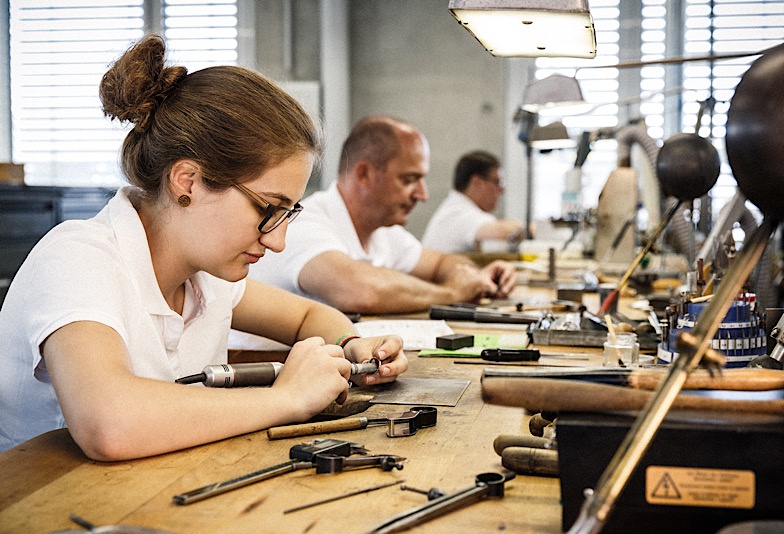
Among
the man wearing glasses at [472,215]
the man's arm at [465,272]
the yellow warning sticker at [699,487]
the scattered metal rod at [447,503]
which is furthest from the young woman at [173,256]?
the man wearing glasses at [472,215]

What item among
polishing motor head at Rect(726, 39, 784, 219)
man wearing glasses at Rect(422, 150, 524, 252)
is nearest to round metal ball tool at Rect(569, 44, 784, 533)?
polishing motor head at Rect(726, 39, 784, 219)

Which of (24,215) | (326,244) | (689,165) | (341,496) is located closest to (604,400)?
(341,496)

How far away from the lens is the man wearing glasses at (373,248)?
8.93 ft

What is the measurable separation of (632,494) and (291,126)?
0.94 metres

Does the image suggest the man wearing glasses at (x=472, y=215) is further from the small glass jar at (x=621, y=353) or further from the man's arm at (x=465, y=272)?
the small glass jar at (x=621, y=353)

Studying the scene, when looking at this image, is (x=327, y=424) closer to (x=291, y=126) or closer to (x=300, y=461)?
(x=300, y=461)

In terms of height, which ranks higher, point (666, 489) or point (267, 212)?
point (267, 212)

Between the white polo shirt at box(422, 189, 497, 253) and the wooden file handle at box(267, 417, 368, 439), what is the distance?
4576 millimetres

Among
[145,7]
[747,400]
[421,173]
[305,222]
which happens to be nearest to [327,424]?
[747,400]

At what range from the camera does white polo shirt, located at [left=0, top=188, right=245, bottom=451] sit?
4.11 ft

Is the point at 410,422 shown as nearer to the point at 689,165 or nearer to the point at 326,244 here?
the point at 689,165

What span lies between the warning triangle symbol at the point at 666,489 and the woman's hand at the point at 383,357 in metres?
0.82

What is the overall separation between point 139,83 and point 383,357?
0.67 m

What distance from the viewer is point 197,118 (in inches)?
57.1
